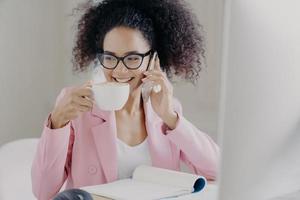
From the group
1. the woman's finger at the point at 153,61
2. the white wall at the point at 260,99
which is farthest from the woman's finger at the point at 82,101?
the white wall at the point at 260,99

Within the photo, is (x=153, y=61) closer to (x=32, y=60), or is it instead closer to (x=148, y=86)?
(x=148, y=86)

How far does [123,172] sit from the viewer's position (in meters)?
0.95

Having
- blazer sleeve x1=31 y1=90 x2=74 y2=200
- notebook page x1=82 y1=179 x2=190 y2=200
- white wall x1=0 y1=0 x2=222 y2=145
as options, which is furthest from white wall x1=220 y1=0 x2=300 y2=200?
white wall x1=0 y1=0 x2=222 y2=145

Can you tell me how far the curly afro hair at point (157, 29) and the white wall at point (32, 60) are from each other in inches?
3.1

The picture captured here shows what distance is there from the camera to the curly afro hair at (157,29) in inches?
36.4

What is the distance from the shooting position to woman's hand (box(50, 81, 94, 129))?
0.88m

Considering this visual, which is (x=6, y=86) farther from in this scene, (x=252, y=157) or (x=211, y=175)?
(x=252, y=157)

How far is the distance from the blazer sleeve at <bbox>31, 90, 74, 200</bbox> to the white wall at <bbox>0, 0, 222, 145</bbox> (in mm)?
164

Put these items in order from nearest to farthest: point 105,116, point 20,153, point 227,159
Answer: point 227,159 < point 105,116 < point 20,153

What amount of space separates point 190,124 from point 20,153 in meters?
0.38

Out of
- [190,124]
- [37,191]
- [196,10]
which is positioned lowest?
[37,191]

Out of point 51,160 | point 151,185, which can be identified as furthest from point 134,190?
point 51,160

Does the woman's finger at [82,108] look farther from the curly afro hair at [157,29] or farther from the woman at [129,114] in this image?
the curly afro hair at [157,29]

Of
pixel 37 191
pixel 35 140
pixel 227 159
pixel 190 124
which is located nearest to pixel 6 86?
pixel 35 140
